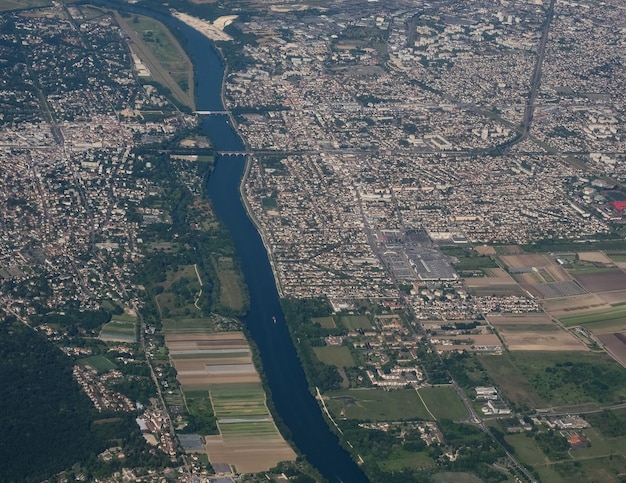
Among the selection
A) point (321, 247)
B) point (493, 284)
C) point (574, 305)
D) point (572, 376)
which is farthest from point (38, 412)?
point (574, 305)

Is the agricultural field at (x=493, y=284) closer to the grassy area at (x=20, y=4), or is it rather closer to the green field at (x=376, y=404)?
the green field at (x=376, y=404)

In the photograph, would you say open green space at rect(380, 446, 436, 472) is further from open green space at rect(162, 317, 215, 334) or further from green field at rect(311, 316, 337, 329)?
open green space at rect(162, 317, 215, 334)

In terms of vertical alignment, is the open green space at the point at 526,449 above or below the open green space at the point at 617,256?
above

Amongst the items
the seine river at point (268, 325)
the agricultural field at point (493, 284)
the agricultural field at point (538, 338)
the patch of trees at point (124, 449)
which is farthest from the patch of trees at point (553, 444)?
the patch of trees at point (124, 449)

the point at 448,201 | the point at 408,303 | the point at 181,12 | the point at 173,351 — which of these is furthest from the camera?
the point at 181,12

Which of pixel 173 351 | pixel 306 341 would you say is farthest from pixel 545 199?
pixel 173 351

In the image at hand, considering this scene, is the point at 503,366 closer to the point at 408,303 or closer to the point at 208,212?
the point at 408,303

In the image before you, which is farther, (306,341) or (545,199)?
(545,199)
